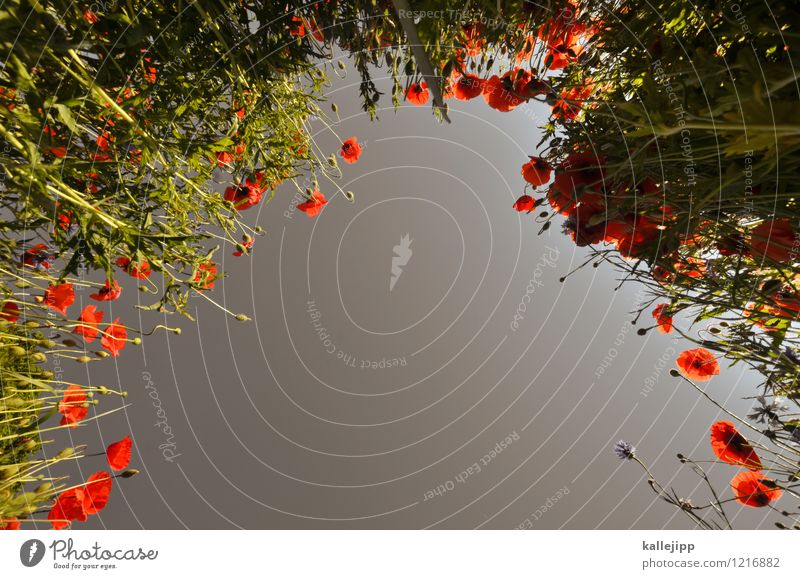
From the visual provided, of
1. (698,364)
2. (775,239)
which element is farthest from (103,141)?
(698,364)

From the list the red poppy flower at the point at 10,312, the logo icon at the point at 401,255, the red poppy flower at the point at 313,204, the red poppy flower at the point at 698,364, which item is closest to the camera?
the red poppy flower at the point at 10,312

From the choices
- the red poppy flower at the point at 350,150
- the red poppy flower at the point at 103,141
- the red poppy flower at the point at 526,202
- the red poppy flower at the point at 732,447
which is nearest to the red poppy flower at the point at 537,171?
the red poppy flower at the point at 526,202

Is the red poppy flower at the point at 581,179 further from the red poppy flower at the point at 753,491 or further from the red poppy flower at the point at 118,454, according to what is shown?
the red poppy flower at the point at 118,454

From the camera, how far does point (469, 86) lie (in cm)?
70

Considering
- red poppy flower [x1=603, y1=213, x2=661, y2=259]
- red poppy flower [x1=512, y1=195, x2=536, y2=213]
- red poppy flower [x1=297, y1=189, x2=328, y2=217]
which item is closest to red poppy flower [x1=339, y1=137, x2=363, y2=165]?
red poppy flower [x1=297, y1=189, x2=328, y2=217]

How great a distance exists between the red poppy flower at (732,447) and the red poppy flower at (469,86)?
25.4 inches

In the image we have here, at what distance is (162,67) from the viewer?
0.51 m

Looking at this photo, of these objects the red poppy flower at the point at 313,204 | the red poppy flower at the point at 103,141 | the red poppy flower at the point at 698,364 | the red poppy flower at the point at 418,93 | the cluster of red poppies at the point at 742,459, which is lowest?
the cluster of red poppies at the point at 742,459

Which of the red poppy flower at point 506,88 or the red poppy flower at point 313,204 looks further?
the red poppy flower at point 313,204

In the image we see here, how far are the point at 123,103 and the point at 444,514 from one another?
999 millimetres

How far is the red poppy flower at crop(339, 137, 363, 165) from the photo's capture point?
0.81 metres

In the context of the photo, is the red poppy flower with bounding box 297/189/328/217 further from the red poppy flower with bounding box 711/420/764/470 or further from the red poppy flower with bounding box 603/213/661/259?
the red poppy flower with bounding box 711/420/764/470
